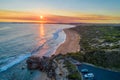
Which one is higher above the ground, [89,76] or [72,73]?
[72,73]

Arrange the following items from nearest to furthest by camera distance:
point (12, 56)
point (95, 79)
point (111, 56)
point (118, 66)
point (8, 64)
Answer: point (95, 79) < point (118, 66) < point (111, 56) < point (8, 64) < point (12, 56)

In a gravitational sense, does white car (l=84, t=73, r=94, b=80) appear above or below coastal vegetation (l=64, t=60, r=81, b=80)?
below

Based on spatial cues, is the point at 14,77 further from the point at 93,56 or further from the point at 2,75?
the point at 93,56

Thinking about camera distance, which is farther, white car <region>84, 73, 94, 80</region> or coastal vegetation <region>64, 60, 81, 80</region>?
white car <region>84, 73, 94, 80</region>

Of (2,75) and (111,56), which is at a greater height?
(111,56)

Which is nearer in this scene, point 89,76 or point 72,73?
point 89,76

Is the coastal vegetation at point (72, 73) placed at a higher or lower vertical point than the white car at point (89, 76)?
higher

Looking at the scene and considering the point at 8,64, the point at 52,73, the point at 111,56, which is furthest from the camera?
the point at 8,64

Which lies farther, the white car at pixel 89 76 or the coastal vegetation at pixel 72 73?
the white car at pixel 89 76

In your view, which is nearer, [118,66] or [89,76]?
[89,76]

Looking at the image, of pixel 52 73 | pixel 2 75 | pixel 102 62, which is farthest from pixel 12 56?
pixel 102 62
